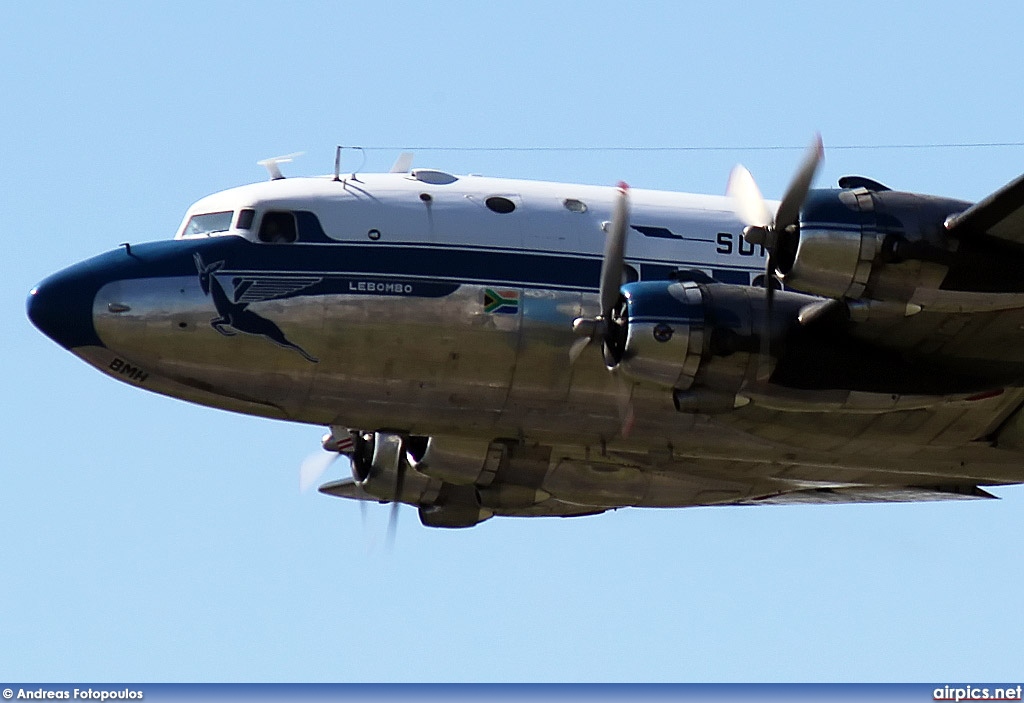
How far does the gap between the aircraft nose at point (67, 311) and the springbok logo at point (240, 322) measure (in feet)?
4.70

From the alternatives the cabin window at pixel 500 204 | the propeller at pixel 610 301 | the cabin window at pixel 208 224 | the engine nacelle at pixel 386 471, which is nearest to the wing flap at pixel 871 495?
the engine nacelle at pixel 386 471

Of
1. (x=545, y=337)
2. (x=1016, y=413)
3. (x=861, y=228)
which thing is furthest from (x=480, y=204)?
(x=1016, y=413)

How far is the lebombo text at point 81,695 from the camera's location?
2467 centimetres

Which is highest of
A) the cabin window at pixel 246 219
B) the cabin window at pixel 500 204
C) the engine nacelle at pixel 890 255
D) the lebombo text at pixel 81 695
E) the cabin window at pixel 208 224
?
the engine nacelle at pixel 890 255

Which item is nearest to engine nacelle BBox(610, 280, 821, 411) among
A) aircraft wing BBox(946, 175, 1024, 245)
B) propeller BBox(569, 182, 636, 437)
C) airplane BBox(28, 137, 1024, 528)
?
airplane BBox(28, 137, 1024, 528)

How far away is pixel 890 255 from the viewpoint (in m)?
22.7

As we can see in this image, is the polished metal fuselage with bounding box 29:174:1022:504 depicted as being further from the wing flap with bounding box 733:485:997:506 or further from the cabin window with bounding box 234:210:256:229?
the wing flap with bounding box 733:485:997:506

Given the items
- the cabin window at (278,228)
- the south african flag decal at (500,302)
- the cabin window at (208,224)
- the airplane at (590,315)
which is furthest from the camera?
the cabin window at (208,224)

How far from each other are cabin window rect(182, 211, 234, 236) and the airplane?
0.15 feet

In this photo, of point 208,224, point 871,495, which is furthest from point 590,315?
point 871,495

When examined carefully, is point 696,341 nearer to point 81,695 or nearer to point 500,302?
point 500,302

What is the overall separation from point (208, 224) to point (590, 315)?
16.8ft

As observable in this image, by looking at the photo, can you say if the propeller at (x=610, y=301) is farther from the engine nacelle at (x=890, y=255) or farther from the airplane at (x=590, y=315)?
the engine nacelle at (x=890, y=255)

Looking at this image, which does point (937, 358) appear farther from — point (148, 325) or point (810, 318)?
point (148, 325)
